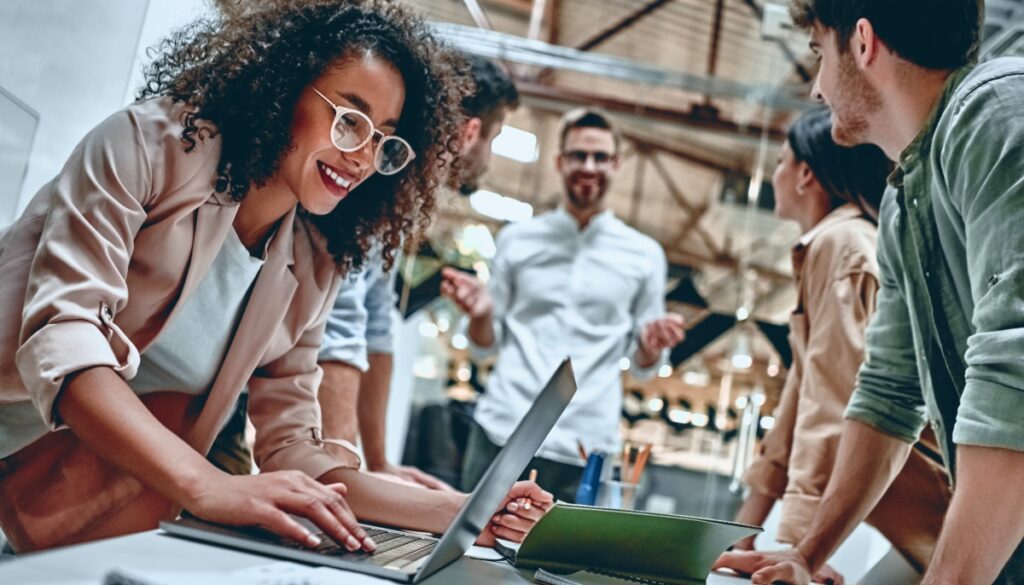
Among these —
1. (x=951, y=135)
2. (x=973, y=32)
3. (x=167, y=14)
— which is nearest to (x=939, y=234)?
(x=951, y=135)

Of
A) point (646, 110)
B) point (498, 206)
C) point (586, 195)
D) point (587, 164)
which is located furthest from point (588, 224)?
point (498, 206)

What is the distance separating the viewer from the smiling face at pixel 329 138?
1.38 metres

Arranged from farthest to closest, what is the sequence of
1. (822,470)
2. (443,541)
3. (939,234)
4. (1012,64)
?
(822,470) < (939,234) < (1012,64) < (443,541)

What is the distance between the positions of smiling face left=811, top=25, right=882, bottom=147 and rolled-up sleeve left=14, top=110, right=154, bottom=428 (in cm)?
109

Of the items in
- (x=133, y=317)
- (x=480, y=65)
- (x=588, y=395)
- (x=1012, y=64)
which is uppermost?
(x=480, y=65)

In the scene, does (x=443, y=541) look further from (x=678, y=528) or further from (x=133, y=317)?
(x=133, y=317)

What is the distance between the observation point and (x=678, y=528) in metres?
1.07

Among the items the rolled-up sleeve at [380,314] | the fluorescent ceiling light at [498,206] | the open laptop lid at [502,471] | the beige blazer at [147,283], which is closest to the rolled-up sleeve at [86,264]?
the beige blazer at [147,283]

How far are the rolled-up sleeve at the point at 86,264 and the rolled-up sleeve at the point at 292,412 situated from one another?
1.28 feet

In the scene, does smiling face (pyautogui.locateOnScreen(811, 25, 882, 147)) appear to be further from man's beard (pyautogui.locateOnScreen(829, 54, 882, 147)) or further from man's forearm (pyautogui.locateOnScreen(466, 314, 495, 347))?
man's forearm (pyautogui.locateOnScreen(466, 314, 495, 347))

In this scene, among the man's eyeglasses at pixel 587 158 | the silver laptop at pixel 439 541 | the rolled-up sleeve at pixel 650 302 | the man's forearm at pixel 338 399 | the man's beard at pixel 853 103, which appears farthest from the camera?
the man's eyeglasses at pixel 587 158

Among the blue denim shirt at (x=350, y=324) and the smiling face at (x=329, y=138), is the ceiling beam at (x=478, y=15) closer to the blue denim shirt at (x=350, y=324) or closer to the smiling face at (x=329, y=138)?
the blue denim shirt at (x=350, y=324)

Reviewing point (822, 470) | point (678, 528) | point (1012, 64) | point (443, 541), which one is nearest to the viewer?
point (443, 541)

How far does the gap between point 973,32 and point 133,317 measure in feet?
4.29
